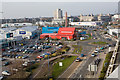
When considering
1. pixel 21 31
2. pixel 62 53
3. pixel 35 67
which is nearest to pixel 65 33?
pixel 21 31

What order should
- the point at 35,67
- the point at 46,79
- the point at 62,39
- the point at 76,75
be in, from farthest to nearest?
1. the point at 62,39
2. the point at 35,67
3. the point at 76,75
4. the point at 46,79

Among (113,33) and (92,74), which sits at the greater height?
(113,33)

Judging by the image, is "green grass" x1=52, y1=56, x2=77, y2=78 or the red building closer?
"green grass" x1=52, y1=56, x2=77, y2=78

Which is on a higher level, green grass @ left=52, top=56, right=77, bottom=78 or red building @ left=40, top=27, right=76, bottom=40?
red building @ left=40, top=27, right=76, bottom=40

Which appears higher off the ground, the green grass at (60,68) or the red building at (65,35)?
the red building at (65,35)

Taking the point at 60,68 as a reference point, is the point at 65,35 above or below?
above

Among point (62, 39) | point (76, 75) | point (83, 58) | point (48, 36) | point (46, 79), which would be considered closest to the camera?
point (46, 79)

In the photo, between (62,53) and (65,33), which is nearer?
(62,53)

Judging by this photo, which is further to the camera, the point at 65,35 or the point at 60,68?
the point at 65,35

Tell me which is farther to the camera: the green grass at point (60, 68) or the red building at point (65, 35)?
the red building at point (65, 35)

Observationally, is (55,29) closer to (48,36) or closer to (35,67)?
(48,36)
